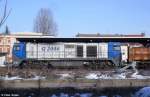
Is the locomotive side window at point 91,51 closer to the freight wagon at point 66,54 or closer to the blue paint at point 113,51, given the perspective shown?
the freight wagon at point 66,54

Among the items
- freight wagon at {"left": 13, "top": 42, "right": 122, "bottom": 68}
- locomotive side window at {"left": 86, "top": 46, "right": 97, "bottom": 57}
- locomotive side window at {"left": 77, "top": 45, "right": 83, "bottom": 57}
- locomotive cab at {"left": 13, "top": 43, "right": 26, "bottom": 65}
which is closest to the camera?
freight wagon at {"left": 13, "top": 42, "right": 122, "bottom": 68}

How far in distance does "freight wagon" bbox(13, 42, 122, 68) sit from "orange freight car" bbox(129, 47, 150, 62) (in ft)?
8.06

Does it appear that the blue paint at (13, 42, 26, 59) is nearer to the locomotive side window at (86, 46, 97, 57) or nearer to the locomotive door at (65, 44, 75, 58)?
the locomotive door at (65, 44, 75, 58)

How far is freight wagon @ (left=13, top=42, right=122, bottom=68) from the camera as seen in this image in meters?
43.6

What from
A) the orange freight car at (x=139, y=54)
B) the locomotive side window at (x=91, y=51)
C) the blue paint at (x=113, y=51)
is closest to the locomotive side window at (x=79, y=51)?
the locomotive side window at (x=91, y=51)

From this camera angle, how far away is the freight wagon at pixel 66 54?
4359 centimetres

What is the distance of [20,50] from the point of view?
44.3 m

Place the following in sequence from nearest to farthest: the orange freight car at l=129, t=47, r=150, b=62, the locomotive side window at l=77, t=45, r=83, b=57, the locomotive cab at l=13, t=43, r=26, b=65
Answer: the locomotive cab at l=13, t=43, r=26, b=65 → the locomotive side window at l=77, t=45, r=83, b=57 → the orange freight car at l=129, t=47, r=150, b=62

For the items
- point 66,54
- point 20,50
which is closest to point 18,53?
point 20,50

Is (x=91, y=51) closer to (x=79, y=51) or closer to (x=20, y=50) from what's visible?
(x=79, y=51)

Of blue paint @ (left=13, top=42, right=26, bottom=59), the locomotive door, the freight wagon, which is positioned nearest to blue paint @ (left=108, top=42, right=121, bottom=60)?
the freight wagon

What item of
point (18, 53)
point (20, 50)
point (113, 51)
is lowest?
point (18, 53)

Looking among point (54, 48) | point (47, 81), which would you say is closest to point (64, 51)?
point (54, 48)

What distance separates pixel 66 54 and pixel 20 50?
5176mm
